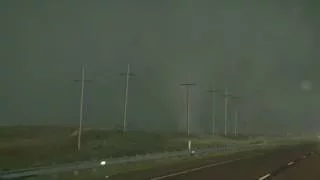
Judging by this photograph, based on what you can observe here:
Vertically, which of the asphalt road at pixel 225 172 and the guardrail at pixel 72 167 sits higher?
the guardrail at pixel 72 167

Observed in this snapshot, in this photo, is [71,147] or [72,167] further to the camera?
[71,147]

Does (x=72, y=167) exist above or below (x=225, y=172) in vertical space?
above

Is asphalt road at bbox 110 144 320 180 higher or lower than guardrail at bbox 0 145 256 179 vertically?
lower

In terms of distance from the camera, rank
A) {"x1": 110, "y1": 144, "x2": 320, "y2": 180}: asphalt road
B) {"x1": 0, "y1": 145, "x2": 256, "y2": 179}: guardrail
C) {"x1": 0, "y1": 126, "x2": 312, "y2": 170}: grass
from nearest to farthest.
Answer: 1. {"x1": 0, "y1": 145, "x2": 256, "y2": 179}: guardrail
2. {"x1": 110, "y1": 144, "x2": 320, "y2": 180}: asphalt road
3. {"x1": 0, "y1": 126, "x2": 312, "y2": 170}: grass

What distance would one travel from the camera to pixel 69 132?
146375mm

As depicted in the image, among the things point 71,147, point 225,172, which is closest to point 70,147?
point 71,147

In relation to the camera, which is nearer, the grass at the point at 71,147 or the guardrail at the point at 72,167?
the guardrail at the point at 72,167

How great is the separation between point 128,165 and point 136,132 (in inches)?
4528

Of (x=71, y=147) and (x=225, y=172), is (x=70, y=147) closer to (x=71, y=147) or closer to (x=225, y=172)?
(x=71, y=147)

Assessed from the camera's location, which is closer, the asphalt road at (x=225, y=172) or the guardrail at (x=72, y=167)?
the guardrail at (x=72, y=167)

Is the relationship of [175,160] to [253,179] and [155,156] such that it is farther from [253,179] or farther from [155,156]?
[253,179]

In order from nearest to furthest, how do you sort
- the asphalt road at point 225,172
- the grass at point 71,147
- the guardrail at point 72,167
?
the guardrail at point 72,167 < the asphalt road at point 225,172 < the grass at point 71,147

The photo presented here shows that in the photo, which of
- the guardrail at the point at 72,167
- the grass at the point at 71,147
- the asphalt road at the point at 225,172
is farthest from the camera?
the grass at the point at 71,147

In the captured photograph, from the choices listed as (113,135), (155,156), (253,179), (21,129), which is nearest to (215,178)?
(253,179)
